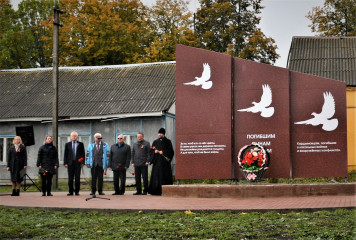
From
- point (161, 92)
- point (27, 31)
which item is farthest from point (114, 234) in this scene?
point (27, 31)

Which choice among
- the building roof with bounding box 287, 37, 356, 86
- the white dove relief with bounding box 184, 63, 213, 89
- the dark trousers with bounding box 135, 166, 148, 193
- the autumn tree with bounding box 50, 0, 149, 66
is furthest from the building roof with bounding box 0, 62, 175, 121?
the white dove relief with bounding box 184, 63, 213, 89

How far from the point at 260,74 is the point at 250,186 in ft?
10.9

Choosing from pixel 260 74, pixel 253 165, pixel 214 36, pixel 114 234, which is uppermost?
pixel 214 36

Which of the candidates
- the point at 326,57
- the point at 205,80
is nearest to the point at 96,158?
the point at 205,80

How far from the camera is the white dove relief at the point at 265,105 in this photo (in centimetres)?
1756

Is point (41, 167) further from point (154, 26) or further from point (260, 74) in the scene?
point (154, 26)

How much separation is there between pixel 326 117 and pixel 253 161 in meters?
2.44

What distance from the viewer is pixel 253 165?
17.0m

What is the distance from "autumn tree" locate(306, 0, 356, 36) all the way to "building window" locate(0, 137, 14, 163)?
2374 cm

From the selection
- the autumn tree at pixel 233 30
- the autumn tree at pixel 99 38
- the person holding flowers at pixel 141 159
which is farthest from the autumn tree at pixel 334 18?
the person holding flowers at pixel 141 159

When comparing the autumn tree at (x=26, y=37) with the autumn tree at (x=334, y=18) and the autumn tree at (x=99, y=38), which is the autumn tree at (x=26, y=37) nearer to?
the autumn tree at (x=99, y=38)

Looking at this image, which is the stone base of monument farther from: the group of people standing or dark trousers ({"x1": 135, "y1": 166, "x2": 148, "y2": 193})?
dark trousers ({"x1": 135, "y1": 166, "x2": 148, "y2": 193})

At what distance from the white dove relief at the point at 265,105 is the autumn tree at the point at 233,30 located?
27.1 metres

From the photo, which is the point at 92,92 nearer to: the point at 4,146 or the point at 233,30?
the point at 4,146
